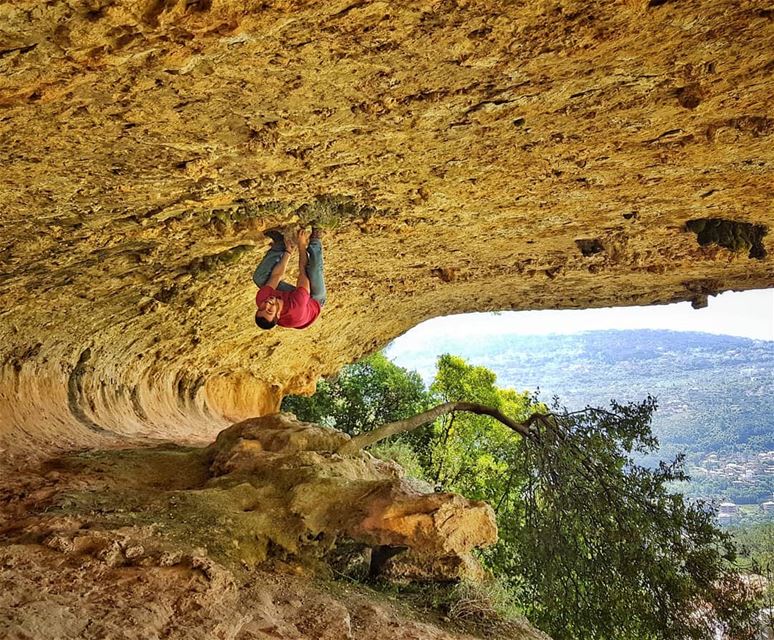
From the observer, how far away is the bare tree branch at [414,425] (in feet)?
27.0

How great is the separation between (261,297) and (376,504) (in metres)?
2.59

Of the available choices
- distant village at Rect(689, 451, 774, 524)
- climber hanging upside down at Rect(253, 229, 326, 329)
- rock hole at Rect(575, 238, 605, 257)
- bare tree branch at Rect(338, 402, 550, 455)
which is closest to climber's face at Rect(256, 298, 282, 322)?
climber hanging upside down at Rect(253, 229, 326, 329)

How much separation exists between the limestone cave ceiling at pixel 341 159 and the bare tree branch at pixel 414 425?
92.9 inches

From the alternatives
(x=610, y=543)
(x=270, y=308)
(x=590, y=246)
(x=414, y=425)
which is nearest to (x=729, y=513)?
(x=610, y=543)

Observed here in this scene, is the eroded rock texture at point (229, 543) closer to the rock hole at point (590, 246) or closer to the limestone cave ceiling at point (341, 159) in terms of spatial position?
the limestone cave ceiling at point (341, 159)

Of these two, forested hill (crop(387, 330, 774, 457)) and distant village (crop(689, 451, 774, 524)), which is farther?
forested hill (crop(387, 330, 774, 457))

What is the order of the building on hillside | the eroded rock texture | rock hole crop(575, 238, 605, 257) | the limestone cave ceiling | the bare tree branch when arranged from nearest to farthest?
the limestone cave ceiling
the eroded rock texture
the bare tree branch
rock hole crop(575, 238, 605, 257)
the building on hillside

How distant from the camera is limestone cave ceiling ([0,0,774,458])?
3.69 metres

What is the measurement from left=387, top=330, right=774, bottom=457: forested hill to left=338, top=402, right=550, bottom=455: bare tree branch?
2.89m

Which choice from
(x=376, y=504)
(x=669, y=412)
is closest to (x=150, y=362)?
(x=376, y=504)

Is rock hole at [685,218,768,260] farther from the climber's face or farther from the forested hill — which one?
the forested hill

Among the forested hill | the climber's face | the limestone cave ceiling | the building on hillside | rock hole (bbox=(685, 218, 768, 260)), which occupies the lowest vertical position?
the building on hillside

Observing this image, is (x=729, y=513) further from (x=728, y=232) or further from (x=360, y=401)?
(x=728, y=232)

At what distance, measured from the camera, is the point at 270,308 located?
6746 millimetres
